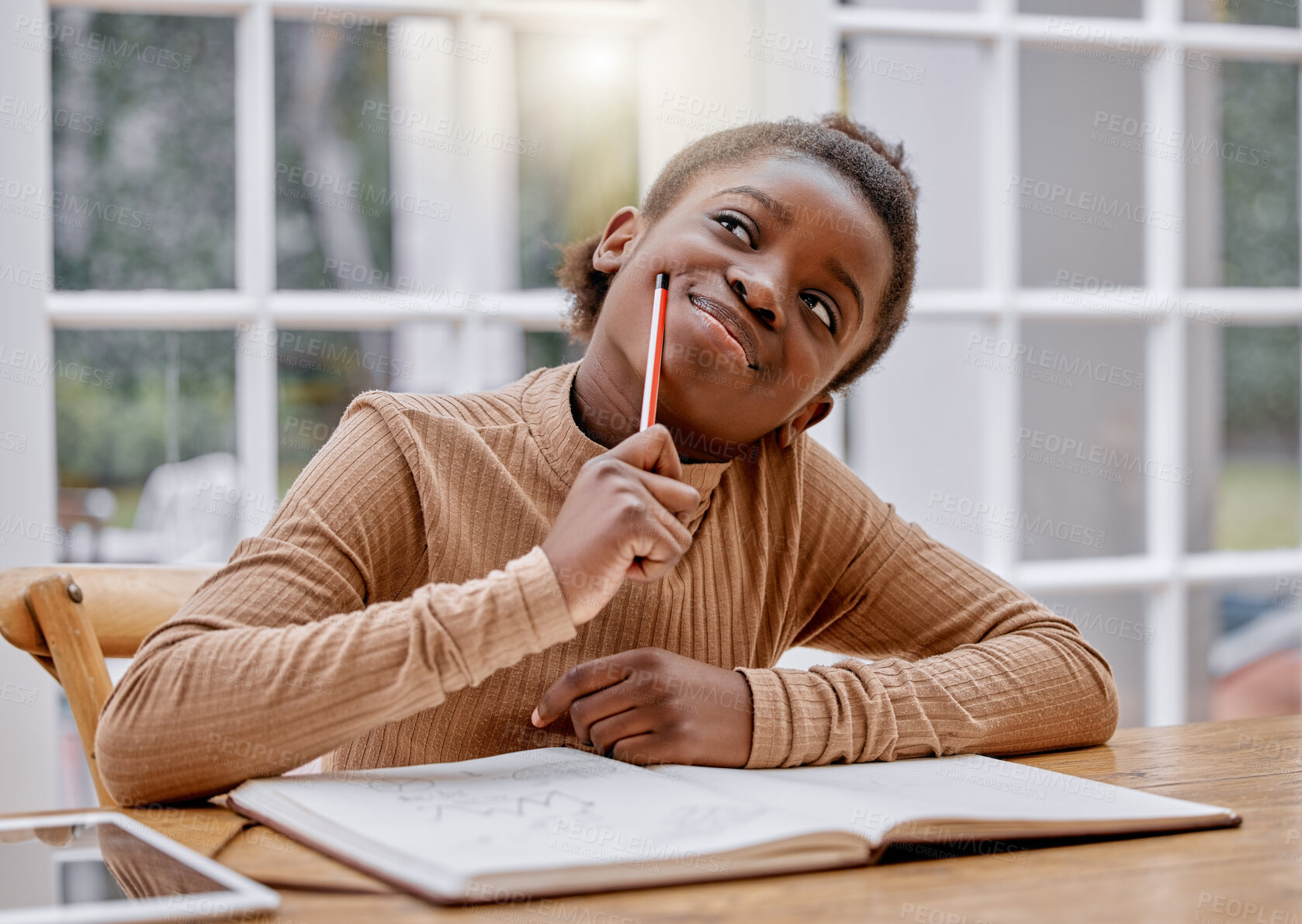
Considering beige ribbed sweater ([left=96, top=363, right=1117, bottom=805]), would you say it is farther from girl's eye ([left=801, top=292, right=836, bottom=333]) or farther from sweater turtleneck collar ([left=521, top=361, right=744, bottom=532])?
girl's eye ([left=801, top=292, right=836, bottom=333])

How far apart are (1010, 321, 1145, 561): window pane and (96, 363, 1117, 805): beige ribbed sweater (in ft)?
3.19

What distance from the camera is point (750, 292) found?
3.30ft

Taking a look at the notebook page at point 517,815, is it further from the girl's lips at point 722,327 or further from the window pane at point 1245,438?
the window pane at point 1245,438

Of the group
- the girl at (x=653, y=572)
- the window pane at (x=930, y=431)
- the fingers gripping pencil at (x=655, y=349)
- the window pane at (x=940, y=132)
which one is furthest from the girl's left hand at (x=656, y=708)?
the window pane at (x=940, y=132)

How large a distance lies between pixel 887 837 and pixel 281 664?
0.39 meters

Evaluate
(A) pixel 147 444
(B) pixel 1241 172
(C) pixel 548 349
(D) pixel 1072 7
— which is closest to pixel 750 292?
(C) pixel 548 349

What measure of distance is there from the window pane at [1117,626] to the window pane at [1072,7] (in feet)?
3.20

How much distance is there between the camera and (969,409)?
2.03 m

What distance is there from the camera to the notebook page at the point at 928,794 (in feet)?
2.35

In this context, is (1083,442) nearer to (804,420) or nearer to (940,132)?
(940,132)

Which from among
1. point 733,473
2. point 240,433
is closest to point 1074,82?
point 733,473

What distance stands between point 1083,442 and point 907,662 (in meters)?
1.31

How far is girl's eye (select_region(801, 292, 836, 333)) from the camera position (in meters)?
1.07

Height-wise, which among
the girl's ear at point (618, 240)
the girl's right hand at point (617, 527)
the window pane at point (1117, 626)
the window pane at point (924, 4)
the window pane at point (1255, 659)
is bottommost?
the window pane at point (1255, 659)
